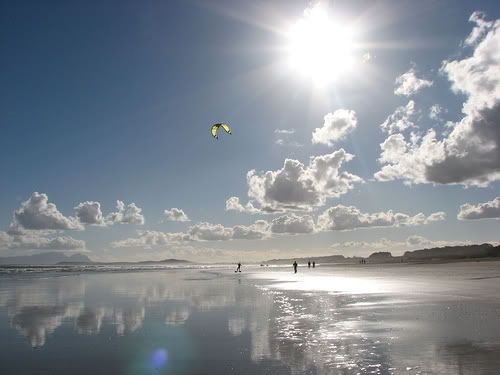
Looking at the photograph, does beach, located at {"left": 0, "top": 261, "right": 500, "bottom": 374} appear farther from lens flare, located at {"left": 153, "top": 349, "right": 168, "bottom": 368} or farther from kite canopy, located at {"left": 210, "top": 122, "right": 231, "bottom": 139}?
kite canopy, located at {"left": 210, "top": 122, "right": 231, "bottom": 139}

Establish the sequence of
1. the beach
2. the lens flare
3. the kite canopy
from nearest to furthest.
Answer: the beach, the lens flare, the kite canopy

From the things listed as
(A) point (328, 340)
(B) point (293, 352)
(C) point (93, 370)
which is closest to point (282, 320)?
(A) point (328, 340)

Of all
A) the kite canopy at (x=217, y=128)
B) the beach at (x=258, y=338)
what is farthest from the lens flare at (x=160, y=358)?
the kite canopy at (x=217, y=128)

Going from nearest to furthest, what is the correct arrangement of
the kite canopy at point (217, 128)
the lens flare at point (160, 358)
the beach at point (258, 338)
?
the beach at point (258, 338) < the lens flare at point (160, 358) < the kite canopy at point (217, 128)

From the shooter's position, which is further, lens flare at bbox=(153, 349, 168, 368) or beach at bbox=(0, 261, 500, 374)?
lens flare at bbox=(153, 349, 168, 368)

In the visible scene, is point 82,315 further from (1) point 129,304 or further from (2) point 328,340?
(2) point 328,340

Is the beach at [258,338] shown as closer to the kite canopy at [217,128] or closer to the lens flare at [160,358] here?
the lens flare at [160,358]

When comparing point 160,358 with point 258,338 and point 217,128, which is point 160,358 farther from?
point 217,128

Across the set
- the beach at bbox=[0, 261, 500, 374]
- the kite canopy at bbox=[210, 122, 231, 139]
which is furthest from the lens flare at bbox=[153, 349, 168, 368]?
the kite canopy at bbox=[210, 122, 231, 139]

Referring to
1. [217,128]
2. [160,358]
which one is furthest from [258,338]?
[217,128]

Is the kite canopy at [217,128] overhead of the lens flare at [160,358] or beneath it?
overhead

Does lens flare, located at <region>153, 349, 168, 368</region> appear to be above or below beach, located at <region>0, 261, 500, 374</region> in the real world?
below

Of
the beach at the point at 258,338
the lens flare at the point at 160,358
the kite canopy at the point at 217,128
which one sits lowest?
the lens flare at the point at 160,358

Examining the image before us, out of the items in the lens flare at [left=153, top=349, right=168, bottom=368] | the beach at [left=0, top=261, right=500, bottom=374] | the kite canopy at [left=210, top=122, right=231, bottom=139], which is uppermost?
the kite canopy at [left=210, top=122, right=231, bottom=139]
